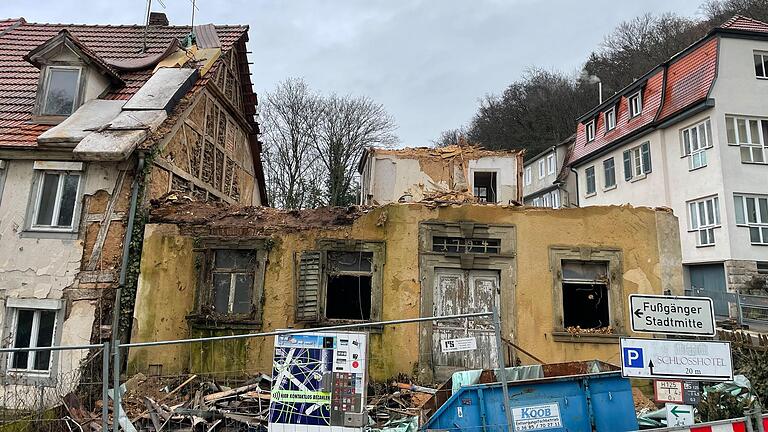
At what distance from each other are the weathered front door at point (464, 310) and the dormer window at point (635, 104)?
68.0ft

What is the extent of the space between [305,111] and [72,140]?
93.7ft

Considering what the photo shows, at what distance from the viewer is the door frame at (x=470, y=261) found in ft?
36.2

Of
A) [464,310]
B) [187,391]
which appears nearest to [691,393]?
[464,310]

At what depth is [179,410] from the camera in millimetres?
8594

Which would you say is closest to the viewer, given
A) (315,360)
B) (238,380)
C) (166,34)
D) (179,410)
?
(315,360)

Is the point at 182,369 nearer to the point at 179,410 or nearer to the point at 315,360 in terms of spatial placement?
the point at 179,410

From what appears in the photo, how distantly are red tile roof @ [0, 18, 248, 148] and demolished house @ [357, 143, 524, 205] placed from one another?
641 cm

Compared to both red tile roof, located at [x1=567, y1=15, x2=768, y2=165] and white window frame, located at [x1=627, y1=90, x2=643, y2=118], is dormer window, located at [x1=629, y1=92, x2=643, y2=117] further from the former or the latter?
red tile roof, located at [x1=567, y1=15, x2=768, y2=165]

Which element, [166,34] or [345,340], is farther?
[166,34]

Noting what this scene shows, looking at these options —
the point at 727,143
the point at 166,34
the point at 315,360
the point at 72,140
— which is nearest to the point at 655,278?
the point at 315,360

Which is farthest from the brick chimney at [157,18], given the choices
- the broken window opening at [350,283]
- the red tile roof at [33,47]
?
the broken window opening at [350,283]

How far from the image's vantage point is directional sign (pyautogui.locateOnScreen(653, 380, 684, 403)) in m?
5.63

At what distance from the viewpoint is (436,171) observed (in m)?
18.1

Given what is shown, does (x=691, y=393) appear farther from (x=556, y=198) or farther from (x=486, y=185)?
(x=556, y=198)
